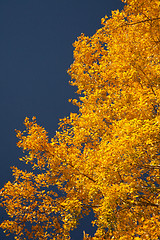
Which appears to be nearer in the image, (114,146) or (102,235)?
(114,146)

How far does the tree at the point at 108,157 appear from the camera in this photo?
246 inches

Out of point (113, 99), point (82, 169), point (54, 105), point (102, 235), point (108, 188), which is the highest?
point (54, 105)

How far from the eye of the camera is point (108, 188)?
599 centimetres

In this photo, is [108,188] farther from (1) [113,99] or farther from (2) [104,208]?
(1) [113,99]

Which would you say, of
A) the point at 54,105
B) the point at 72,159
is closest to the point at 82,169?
the point at 72,159

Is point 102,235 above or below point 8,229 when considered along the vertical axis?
below

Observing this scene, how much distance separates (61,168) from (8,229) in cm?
211

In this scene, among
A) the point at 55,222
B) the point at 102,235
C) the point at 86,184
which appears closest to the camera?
the point at 102,235

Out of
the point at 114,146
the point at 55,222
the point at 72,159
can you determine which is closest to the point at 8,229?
the point at 55,222

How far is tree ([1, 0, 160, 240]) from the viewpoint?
6246mm

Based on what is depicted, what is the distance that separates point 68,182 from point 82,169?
2.35 ft

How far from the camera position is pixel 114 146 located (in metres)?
6.08

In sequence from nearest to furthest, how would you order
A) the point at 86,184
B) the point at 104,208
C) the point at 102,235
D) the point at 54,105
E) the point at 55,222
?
the point at 104,208 < the point at 102,235 < the point at 86,184 < the point at 55,222 < the point at 54,105

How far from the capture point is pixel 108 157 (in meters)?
6.15
